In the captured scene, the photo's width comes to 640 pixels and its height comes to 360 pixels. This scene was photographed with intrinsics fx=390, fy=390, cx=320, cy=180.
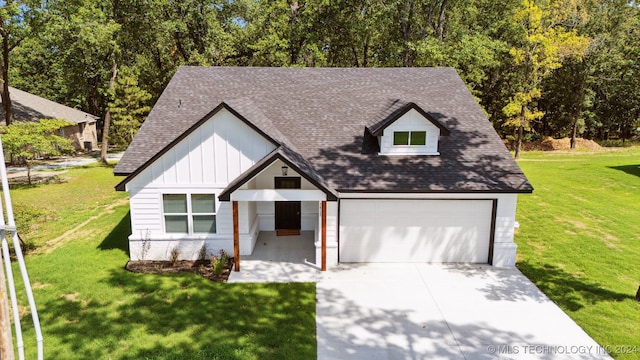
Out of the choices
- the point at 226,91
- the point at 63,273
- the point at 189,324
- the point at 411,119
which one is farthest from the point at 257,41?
the point at 189,324

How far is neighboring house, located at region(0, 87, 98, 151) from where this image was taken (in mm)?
33906

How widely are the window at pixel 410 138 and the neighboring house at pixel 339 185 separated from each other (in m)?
0.04

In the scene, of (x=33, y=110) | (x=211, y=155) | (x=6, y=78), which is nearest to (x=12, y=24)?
(x=6, y=78)

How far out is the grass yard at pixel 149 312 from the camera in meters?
8.52

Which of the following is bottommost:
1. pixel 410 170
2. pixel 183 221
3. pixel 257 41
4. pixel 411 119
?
pixel 183 221

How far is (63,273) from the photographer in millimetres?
12188

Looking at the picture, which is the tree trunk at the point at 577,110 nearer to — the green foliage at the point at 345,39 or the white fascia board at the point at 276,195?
the green foliage at the point at 345,39

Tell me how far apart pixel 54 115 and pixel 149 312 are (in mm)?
35042

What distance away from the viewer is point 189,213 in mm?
13211

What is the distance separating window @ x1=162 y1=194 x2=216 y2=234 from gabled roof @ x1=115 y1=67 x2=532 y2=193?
1.56 m

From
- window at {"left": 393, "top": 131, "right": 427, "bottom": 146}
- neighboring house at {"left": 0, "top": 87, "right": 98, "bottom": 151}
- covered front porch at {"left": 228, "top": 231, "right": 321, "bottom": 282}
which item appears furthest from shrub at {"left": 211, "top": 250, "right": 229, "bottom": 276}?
neighboring house at {"left": 0, "top": 87, "right": 98, "bottom": 151}

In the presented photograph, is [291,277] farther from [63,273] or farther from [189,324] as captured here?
[63,273]

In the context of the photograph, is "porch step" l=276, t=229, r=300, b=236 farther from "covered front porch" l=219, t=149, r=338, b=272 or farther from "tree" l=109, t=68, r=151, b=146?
"tree" l=109, t=68, r=151, b=146

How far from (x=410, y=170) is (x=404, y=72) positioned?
7.52 meters
